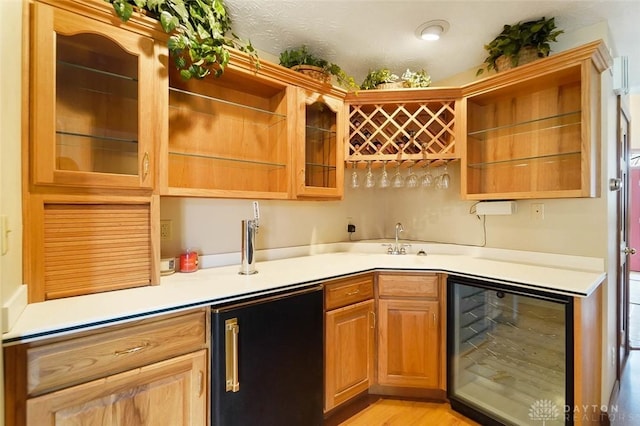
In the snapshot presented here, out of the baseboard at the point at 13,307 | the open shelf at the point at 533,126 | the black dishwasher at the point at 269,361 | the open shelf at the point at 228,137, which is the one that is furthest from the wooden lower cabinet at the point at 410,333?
the baseboard at the point at 13,307

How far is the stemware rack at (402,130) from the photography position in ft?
7.78

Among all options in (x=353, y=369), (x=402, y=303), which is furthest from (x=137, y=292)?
(x=402, y=303)

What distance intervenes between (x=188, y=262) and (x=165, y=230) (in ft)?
0.79

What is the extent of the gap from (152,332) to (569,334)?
196 cm

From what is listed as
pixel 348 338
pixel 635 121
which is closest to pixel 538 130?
pixel 348 338

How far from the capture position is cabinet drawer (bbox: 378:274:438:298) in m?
2.07

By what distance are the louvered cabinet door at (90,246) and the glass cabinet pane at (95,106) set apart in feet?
0.59

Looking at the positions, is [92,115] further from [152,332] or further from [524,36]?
[524,36]

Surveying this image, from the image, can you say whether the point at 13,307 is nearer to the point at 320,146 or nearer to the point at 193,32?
the point at 193,32

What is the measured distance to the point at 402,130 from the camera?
2.41m

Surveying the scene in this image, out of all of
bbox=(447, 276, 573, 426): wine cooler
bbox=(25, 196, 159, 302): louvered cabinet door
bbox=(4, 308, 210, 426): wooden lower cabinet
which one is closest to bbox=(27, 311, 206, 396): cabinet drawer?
bbox=(4, 308, 210, 426): wooden lower cabinet

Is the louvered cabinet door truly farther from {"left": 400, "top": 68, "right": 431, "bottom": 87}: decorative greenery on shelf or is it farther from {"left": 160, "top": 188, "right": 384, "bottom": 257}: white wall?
{"left": 400, "top": 68, "right": 431, "bottom": 87}: decorative greenery on shelf

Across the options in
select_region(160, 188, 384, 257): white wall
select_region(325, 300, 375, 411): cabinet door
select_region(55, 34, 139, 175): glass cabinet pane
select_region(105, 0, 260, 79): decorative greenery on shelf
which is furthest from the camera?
select_region(160, 188, 384, 257): white wall

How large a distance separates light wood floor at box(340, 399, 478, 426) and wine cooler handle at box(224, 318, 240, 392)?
36.3 inches
